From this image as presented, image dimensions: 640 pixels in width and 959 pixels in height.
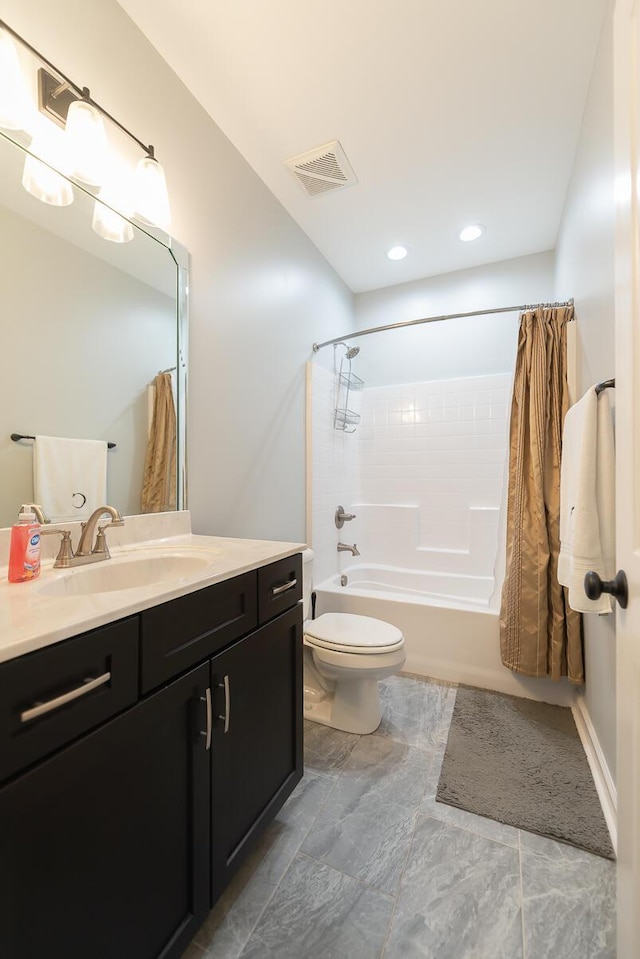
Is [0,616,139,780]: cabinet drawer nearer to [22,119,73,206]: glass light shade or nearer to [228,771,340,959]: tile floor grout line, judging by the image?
[228,771,340,959]: tile floor grout line

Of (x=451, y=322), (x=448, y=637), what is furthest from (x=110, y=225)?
(x=451, y=322)

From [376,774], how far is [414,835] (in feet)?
0.85

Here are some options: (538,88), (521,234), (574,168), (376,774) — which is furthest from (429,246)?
(376,774)

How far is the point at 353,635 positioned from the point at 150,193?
5.94 feet

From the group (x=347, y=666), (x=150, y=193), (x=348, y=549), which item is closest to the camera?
(x=150, y=193)

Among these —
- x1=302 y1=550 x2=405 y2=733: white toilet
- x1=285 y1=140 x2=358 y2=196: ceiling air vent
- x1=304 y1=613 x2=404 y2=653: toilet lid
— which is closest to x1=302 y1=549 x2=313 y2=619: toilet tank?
x1=302 y1=550 x2=405 y2=733: white toilet

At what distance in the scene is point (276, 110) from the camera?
157 cm

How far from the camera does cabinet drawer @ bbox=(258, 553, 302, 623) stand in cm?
104

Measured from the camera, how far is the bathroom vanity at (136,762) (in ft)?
1.72

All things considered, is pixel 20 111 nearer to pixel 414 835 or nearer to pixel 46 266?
pixel 46 266

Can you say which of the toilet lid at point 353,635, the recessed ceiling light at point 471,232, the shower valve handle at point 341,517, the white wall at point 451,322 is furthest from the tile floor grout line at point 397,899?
the recessed ceiling light at point 471,232

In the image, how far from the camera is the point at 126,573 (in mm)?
1049

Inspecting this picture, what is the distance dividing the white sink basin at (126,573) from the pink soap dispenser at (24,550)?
2.0 inches

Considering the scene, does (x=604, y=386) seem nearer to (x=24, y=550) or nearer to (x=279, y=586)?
(x=279, y=586)
